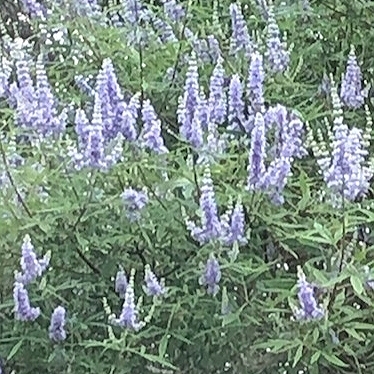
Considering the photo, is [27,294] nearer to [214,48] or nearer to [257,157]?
[257,157]

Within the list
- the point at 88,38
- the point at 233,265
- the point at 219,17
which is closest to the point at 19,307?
the point at 233,265

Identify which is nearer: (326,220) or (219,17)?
(326,220)

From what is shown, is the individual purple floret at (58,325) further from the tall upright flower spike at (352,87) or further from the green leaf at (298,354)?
the tall upright flower spike at (352,87)

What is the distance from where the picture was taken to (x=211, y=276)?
2.39 meters

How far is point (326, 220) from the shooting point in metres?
2.43

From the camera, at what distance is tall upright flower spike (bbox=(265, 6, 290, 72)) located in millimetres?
2822

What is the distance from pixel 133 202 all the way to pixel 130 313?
23 centimetres

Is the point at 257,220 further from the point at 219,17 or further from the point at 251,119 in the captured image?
the point at 219,17

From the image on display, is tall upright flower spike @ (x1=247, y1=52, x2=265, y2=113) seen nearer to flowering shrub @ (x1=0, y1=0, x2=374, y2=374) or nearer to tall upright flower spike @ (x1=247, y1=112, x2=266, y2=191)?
flowering shrub @ (x1=0, y1=0, x2=374, y2=374)

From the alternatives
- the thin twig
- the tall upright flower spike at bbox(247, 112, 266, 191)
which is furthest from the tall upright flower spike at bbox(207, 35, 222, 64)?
the thin twig

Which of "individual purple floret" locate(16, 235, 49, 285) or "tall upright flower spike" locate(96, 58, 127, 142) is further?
"tall upright flower spike" locate(96, 58, 127, 142)

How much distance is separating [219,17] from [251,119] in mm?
685

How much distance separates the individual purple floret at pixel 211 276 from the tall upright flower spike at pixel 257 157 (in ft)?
0.56

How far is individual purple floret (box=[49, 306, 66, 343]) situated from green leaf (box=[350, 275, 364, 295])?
0.63 m
